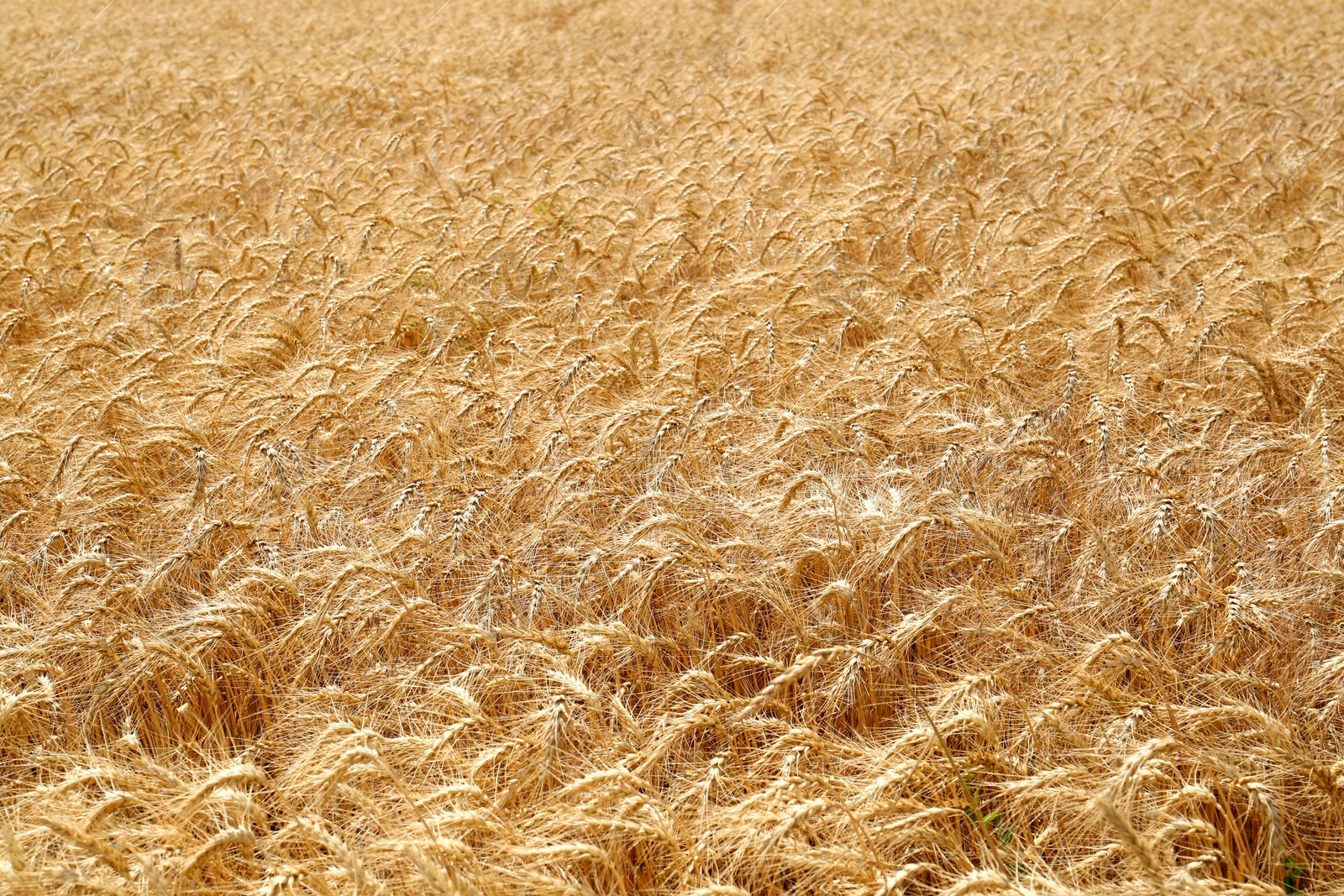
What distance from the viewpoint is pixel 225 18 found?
13.9m

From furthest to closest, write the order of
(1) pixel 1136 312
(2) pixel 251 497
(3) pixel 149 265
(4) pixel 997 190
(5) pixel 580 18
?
1. (5) pixel 580 18
2. (4) pixel 997 190
3. (3) pixel 149 265
4. (1) pixel 1136 312
5. (2) pixel 251 497

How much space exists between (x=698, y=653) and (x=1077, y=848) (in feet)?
3.28

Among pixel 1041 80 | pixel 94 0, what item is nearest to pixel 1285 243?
pixel 1041 80

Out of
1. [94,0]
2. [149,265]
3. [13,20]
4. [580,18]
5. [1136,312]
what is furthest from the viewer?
[94,0]

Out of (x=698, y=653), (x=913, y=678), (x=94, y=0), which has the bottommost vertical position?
(x=913, y=678)

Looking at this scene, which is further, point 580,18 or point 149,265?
point 580,18

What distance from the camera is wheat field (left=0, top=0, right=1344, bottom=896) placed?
6.24ft

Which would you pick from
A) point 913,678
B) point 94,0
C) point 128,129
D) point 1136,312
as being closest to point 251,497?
point 913,678

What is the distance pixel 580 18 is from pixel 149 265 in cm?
1005

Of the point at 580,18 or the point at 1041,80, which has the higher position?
the point at 580,18

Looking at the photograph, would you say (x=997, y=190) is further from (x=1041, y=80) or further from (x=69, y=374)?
(x=69, y=374)

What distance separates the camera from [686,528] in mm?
2613

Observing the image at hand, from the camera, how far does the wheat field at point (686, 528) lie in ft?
6.24

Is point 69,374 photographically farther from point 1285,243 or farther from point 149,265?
point 1285,243
